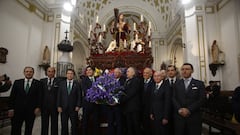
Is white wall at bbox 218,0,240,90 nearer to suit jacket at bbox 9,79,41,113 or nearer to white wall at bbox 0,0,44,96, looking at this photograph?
suit jacket at bbox 9,79,41,113

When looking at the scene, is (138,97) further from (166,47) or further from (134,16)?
(134,16)

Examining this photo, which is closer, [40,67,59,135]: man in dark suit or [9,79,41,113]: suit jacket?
[9,79,41,113]: suit jacket

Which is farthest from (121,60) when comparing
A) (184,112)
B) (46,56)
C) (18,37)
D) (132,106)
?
(184,112)

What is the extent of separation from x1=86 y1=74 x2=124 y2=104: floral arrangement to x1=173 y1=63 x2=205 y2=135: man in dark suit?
84cm

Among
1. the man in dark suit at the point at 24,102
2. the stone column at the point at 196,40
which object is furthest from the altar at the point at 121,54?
the man in dark suit at the point at 24,102

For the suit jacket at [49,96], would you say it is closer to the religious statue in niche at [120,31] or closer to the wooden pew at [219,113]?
the wooden pew at [219,113]

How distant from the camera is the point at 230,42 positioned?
6.32 meters

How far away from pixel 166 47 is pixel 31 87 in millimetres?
10256

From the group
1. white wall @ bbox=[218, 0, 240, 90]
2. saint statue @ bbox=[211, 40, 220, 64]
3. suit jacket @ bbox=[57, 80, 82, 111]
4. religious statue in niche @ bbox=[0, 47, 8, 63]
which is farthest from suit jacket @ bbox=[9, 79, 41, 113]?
saint statue @ bbox=[211, 40, 220, 64]

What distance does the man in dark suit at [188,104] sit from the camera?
2.48m

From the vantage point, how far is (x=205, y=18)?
23.4 ft

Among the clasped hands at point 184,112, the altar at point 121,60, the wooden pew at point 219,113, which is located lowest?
the wooden pew at point 219,113

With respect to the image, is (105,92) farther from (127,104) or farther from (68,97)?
(68,97)

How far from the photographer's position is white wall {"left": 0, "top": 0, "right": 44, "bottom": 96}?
5.62 m
